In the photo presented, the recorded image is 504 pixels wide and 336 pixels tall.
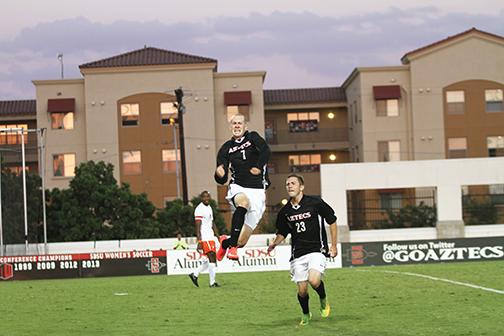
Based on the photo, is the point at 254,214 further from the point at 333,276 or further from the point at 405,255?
the point at 405,255

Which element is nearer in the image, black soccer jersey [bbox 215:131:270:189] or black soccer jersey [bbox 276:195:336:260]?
black soccer jersey [bbox 215:131:270:189]

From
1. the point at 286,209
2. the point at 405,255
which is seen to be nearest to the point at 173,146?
the point at 405,255

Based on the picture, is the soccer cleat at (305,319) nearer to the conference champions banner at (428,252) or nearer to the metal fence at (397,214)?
the conference champions banner at (428,252)

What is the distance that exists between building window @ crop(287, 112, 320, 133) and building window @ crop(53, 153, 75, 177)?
16.4 metres

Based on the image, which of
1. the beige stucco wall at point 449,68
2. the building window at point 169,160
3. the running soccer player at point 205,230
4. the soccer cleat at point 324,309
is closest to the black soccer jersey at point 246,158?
the soccer cleat at point 324,309

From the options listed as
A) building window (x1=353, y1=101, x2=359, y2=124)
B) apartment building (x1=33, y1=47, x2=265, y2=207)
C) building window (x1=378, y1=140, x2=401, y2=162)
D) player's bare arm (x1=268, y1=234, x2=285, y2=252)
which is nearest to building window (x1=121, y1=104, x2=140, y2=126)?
apartment building (x1=33, y1=47, x2=265, y2=207)

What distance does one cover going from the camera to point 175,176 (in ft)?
224

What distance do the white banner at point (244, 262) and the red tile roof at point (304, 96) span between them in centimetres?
3954

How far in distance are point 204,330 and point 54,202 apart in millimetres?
42198

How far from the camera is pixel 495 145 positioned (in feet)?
227

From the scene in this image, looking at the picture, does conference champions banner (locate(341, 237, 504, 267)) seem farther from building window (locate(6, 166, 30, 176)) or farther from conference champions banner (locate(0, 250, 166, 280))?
building window (locate(6, 166, 30, 176))

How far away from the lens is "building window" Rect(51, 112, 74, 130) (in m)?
68.4

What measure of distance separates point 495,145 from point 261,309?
54374 millimetres

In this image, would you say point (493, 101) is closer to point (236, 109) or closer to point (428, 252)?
point (236, 109)
